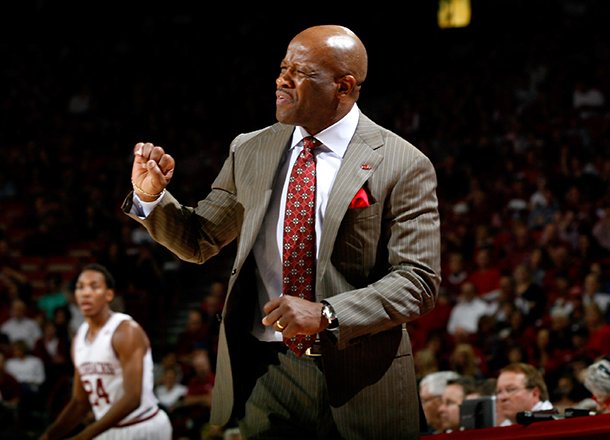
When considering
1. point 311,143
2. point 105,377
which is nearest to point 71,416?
point 105,377

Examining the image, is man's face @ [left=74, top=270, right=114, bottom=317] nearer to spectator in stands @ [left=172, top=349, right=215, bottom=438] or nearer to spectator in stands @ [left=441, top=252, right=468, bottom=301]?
spectator in stands @ [left=172, top=349, right=215, bottom=438]

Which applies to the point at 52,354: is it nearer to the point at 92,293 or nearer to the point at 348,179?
the point at 92,293

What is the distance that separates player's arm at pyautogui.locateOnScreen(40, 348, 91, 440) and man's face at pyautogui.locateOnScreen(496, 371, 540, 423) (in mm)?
2231

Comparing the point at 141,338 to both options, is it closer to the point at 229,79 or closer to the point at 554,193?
the point at 554,193

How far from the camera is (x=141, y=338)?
5.45 meters

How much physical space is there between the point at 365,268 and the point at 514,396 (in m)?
2.96

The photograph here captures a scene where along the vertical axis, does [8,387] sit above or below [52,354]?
below

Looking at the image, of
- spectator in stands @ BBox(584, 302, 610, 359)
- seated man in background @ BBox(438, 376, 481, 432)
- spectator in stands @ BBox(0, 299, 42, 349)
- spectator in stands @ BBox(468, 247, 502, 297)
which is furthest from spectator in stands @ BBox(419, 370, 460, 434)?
spectator in stands @ BBox(0, 299, 42, 349)

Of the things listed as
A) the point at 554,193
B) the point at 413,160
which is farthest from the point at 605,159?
the point at 413,160

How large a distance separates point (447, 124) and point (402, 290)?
12522mm

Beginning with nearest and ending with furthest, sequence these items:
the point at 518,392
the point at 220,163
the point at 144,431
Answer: the point at 518,392
the point at 144,431
the point at 220,163

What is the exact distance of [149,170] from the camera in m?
2.57

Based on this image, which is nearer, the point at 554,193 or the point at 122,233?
the point at 554,193

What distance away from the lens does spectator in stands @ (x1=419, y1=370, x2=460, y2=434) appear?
20.8ft
